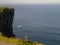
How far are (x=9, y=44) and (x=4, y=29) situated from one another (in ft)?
68.9

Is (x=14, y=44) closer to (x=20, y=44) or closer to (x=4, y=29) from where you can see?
(x=20, y=44)

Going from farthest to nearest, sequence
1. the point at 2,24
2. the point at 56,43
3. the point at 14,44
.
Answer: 1. the point at 56,43
2. the point at 2,24
3. the point at 14,44

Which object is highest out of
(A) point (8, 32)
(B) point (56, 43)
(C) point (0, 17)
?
(C) point (0, 17)

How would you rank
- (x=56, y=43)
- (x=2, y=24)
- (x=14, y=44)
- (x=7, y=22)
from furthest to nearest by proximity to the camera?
1. (x=56, y=43)
2. (x=7, y=22)
3. (x=2, y=24)
4. (x=14, y=44)

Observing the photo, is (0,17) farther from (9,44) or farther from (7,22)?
(9,44)

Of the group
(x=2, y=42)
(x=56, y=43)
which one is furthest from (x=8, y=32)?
(x=56, y=43)

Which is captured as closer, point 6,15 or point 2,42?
point 2,42

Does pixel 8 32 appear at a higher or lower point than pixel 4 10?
lower

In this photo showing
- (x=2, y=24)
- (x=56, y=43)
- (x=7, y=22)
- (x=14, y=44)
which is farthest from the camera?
(x=56, y=43)

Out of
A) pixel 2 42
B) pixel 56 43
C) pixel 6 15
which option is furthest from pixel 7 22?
pixel 56 43

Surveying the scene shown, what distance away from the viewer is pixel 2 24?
37688 mm

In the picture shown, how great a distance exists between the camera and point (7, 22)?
40.1 metres

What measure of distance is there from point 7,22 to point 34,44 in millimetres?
22898

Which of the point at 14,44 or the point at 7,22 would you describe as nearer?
the point at 14,44
